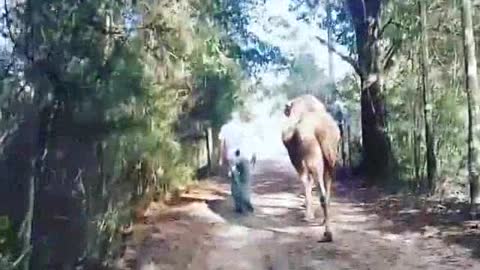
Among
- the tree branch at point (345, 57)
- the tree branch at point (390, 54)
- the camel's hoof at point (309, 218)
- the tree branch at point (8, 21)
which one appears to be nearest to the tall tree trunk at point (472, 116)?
the tree branch at point (390, 54)

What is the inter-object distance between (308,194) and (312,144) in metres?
0.18

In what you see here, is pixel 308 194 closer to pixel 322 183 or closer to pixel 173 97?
pixel 322 183

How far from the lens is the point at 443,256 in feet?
8.30

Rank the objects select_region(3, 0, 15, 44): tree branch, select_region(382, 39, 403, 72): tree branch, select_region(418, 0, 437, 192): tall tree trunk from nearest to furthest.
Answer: select_region(3, 0, 15, 44): tree branch, select_region(382, 39, 403, 72): tree branch, select_region(418, 0, 437, 192): tall tree trunk

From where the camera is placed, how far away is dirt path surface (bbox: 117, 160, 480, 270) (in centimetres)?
241

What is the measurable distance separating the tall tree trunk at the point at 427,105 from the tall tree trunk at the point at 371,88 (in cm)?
23

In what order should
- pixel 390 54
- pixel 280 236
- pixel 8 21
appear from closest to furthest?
1. pixel 8 21
2. pixel 280 236
3. pixel 390 54

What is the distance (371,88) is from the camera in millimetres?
2871

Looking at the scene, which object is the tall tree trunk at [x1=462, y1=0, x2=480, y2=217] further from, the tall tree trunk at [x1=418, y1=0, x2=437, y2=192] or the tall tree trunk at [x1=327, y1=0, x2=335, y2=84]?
the tall tree trunk at [x1=327, y1=0, x2=335, y2=84]

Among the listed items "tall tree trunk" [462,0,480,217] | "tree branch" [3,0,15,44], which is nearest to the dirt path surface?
"tall tree trunk" [462,0,480,217]

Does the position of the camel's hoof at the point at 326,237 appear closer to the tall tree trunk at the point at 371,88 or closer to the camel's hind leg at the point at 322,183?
the camel's hind leg at the point at 322,183

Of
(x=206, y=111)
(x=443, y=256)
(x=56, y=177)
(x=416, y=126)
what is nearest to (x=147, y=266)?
(x=56, y=177)

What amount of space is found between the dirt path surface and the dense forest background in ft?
0.35

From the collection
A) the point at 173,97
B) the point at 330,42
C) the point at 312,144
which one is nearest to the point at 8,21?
the point at 173,97
